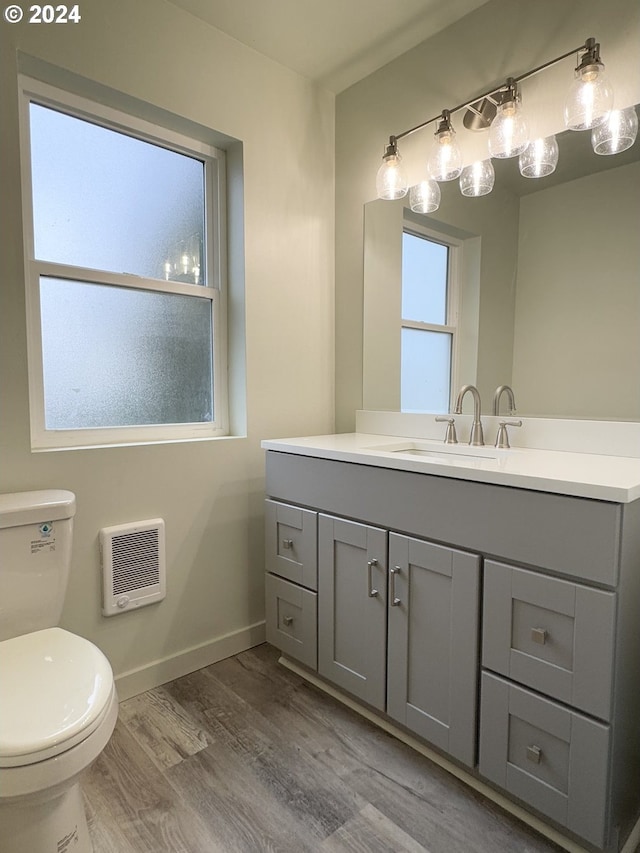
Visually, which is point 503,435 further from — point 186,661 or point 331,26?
point 331,26

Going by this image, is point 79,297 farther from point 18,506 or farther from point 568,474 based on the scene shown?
point 568,474

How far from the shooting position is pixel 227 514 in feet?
6.63

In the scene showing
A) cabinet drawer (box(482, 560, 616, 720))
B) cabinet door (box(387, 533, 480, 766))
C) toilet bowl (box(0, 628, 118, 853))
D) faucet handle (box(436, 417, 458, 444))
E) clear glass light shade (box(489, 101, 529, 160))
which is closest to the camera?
toilet bowl (box(0, 628, 118, 853))

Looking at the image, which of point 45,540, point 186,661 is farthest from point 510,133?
point 186,661

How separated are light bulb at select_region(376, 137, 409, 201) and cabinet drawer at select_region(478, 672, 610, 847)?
1.73 m

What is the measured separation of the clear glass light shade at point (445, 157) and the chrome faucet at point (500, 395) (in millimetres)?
807

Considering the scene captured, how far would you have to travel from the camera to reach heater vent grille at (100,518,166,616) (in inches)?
65.9

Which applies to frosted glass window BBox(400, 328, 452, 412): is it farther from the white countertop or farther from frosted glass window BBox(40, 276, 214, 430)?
frosted glass window BBox(40, 276, 214, 430)

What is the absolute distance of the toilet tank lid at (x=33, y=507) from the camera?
1300 millimetres

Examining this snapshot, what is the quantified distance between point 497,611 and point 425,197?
5.07 ft

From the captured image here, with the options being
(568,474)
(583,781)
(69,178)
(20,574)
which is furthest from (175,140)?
(583,781)

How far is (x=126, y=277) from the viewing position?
1.79 m

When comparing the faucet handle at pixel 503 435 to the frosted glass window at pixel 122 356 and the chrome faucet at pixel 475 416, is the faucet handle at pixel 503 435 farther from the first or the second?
the frosted glass window at pixel 122 356

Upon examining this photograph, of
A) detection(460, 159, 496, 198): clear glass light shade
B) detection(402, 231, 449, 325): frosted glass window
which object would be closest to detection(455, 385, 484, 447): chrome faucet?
detection(402, 231, 449, 325): frosted glass window
